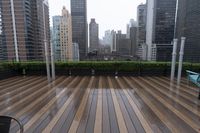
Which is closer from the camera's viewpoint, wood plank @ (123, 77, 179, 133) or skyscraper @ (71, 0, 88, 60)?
wood plank @ (123, 77, 179, 133)

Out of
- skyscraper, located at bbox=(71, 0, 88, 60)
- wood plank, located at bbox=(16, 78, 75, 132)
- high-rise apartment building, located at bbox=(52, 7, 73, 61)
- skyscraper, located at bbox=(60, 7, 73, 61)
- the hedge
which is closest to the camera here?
wood plank, located at bbox=(16, 78, 75, 132)

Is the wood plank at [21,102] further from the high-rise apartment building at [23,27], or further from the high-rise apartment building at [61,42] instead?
the high-rise apartment building at [23,27]

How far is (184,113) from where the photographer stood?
276 cm

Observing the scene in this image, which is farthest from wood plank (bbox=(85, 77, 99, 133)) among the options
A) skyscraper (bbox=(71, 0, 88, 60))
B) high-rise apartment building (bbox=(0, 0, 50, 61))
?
skyscraper (bbox=(71, 0, 88, 60))

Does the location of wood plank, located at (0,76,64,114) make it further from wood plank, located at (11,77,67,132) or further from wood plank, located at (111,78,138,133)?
wood plank, located at (111,78,138,133)

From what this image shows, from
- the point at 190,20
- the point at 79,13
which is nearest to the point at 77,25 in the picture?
the point at 79,13

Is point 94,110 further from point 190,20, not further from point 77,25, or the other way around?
point 77,25

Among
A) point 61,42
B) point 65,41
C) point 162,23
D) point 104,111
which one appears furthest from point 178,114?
point 162,23

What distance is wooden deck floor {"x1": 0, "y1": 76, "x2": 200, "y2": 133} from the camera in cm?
225

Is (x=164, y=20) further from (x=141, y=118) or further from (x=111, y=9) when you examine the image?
(x=141, y=118)

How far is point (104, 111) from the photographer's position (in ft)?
9.38

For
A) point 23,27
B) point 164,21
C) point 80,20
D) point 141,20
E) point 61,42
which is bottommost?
point 61,42

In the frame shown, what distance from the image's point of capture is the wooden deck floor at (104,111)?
2254 millimetres

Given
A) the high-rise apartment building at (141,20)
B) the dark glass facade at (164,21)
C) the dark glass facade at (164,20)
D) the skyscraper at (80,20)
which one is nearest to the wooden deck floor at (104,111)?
the dark glass facade at (164,21)
